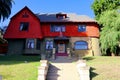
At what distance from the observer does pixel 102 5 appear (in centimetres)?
5038

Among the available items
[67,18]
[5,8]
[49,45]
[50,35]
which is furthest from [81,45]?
[5,8]

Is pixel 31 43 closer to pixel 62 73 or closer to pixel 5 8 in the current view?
pixel 5 8

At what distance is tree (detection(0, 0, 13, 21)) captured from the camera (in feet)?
138

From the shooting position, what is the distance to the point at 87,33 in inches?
1859

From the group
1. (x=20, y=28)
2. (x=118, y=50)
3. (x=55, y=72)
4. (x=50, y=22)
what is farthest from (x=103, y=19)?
(x=55, y=72)

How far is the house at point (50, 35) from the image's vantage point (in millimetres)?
46094

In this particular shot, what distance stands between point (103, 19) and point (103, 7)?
11.3 metres

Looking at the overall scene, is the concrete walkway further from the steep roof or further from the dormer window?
the dormer window

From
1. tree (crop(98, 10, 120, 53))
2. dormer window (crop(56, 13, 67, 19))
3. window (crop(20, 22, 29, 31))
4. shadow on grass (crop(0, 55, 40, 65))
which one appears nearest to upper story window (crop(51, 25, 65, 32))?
dormer window (crop(56, 13, 67, 19))

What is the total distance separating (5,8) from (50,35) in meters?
8.72

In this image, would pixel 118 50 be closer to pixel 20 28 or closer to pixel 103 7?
pixel 103 7

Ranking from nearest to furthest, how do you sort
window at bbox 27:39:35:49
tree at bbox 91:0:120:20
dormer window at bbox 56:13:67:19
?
window at bbox 27:39:35:49
tree at bbox 91:0:120:20
dormer window at bbox 56:13:67:19

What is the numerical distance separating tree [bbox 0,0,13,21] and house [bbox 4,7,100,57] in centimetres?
328

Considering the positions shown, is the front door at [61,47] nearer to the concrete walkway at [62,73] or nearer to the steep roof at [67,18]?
the steep roof at [67,18]
